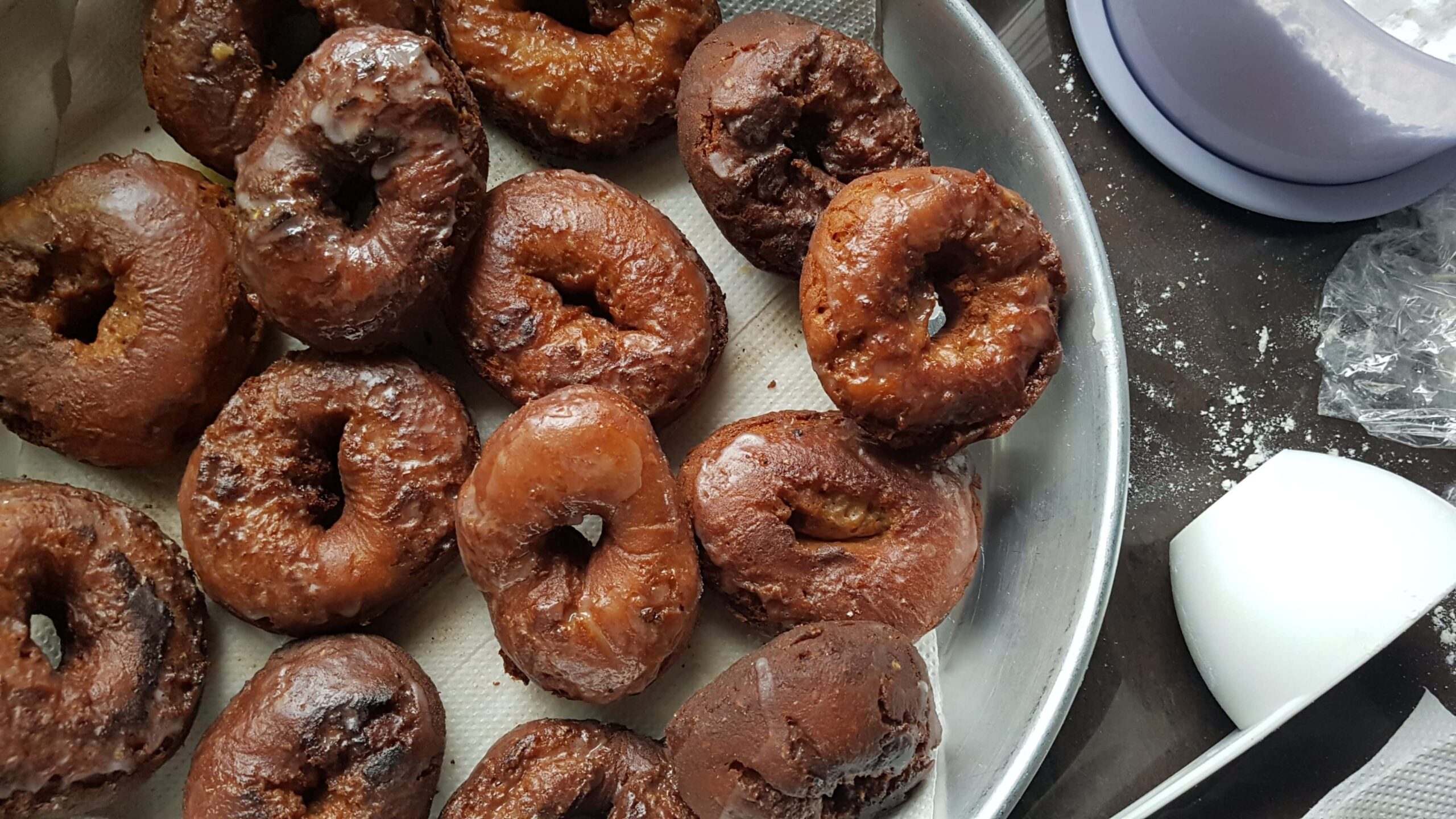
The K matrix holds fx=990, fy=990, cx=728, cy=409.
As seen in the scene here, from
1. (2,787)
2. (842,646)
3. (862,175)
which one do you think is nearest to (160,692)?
(2,787)

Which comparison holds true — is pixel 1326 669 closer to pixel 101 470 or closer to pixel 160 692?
pixel 160 692

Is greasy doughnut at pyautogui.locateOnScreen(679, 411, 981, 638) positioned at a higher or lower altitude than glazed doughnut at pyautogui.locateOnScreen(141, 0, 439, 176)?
lower

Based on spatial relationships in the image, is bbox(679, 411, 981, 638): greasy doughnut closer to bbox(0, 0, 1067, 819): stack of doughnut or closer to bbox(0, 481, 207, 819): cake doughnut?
bbox(0, 0, 1067, 819): stack of doughnut

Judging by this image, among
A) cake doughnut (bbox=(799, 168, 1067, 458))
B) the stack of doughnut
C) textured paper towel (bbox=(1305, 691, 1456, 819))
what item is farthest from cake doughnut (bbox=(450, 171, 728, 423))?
textured paper towel (bbox=(1305, 691, 1456, 819))

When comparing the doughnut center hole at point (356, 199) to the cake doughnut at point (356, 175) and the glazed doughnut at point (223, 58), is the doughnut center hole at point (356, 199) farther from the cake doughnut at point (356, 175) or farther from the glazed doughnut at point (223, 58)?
the glazed doughnut at point (223, 58)

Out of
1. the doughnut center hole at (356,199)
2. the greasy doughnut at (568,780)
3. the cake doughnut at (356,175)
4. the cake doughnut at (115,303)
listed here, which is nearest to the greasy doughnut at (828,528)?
the greasy doughnut at (568,780)
